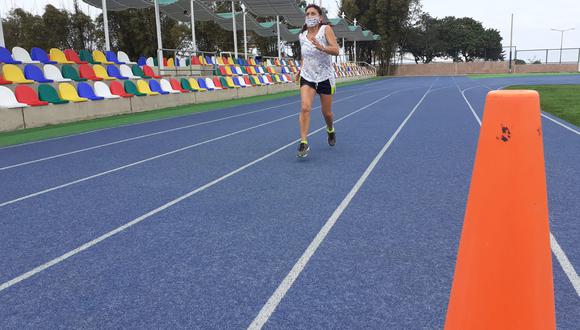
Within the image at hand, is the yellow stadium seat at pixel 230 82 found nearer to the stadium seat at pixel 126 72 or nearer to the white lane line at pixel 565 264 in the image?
the stadium seat at pixel 126 72

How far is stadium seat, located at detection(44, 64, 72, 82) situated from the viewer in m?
12.7

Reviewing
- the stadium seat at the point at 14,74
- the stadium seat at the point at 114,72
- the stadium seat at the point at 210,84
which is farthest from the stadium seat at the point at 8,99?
the stadium seat at the point at 210,84

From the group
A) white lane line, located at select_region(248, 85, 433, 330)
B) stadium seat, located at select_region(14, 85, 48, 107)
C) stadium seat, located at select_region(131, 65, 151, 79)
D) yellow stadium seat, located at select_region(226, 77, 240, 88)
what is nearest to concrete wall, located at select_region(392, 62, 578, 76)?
yellow stadium seat, located at select_region(226, 77, 240, 88)

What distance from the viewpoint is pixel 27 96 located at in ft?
35.5

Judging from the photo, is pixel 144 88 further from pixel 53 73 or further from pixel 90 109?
pixel 53 73

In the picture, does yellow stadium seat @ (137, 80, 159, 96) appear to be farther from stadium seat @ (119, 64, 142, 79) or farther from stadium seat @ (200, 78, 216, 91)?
stadium seat @ (200, 78, 216, 91)

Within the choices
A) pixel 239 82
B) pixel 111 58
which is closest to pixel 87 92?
pixel 111 58

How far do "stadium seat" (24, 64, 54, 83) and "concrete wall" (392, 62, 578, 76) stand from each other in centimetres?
6148

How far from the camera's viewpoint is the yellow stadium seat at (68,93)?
1191 cm

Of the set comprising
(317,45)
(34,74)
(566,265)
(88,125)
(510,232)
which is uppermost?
(317,45)

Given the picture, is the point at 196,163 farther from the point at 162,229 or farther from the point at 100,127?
the point at 100,127

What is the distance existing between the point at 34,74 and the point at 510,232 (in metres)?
13.5

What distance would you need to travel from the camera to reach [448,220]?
3715 millimetres

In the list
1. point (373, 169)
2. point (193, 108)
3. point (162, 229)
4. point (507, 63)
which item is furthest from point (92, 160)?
point (507, 63)
